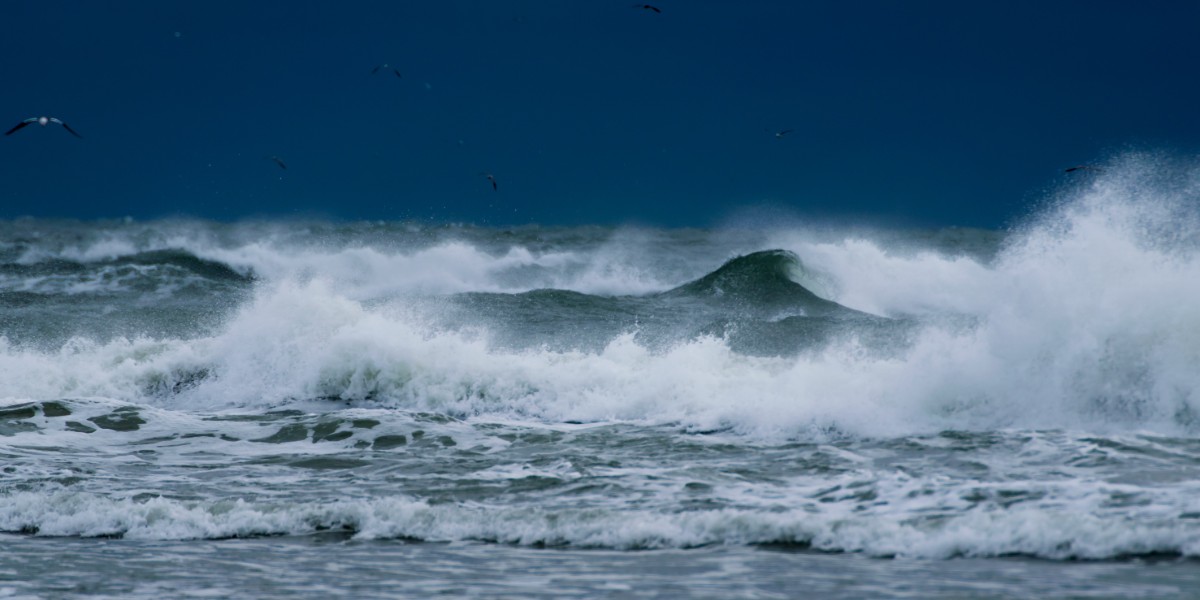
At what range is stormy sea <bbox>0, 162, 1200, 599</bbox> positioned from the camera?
6.09 meters

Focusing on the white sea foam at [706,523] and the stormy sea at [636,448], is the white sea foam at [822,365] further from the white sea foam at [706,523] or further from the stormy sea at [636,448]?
the white sea foam at [706,523]

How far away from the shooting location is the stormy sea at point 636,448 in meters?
6.09

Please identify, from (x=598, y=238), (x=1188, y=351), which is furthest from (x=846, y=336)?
(x=598, y=238)

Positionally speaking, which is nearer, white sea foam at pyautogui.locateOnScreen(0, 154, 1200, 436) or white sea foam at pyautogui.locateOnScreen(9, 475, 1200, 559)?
white sea foam at pyautogui.locateOnScreen(9, 475, 1200, 559)

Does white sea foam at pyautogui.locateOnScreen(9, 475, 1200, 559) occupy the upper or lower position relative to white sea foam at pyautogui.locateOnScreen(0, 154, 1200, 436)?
lower

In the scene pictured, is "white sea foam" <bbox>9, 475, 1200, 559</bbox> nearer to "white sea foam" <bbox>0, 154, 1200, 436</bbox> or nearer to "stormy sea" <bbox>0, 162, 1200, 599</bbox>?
"stormy sea" <bbox>0, 162, 1200, 599</bbox>

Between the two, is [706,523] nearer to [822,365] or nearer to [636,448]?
[636,448]

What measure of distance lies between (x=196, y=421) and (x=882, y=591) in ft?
25.6

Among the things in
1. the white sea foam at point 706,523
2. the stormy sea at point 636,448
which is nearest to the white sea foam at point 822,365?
the stormy sea at point 636,448

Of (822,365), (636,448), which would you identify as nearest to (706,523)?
(636,448)

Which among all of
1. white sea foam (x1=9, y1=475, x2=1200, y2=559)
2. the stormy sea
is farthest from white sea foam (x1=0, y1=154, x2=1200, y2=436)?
white sea foam (x1=9, y1=475, x2=1200, y2=559)

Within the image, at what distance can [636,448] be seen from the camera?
9.52 meters

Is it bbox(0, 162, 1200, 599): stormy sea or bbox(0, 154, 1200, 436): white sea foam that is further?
bbox(0, 154, 1200, 436): white sea foam

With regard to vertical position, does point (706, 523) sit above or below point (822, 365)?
below
